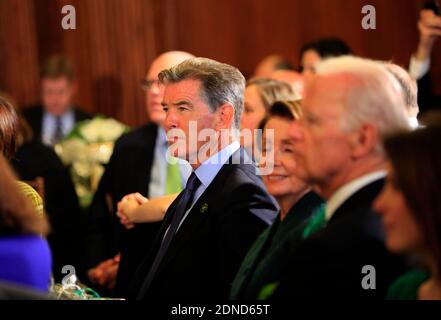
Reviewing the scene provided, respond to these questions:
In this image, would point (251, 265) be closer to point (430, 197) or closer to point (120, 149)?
point (430, 197)

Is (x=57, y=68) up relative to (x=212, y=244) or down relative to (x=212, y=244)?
up

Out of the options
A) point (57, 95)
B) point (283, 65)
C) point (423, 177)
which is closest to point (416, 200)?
point (423, 177)

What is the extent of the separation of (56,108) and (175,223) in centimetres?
343

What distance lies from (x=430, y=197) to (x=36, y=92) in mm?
5129

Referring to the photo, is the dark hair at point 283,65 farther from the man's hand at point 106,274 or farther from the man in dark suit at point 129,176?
→ the man's hand at point 106,274

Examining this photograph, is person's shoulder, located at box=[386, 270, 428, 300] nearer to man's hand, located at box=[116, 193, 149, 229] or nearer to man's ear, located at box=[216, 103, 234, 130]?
man's ear, located at box=[216, 103, 234, 130]

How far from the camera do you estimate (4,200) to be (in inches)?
86.4

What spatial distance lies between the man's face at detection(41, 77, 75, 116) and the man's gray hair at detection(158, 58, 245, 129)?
10.7 feet

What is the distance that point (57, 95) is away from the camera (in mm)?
6559

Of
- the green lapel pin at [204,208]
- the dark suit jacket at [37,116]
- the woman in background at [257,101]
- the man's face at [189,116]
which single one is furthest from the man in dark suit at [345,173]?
the dark suit jacket at [37,116]

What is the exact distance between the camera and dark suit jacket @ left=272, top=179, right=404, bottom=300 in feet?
7.41

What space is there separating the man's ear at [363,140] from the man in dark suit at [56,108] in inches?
168

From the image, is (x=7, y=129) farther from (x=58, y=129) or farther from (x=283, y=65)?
(x=58, y=129)

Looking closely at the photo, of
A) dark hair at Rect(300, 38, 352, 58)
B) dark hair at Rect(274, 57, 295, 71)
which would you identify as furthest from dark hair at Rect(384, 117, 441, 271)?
dark hair at Rect(274, 57, 295, 71)
